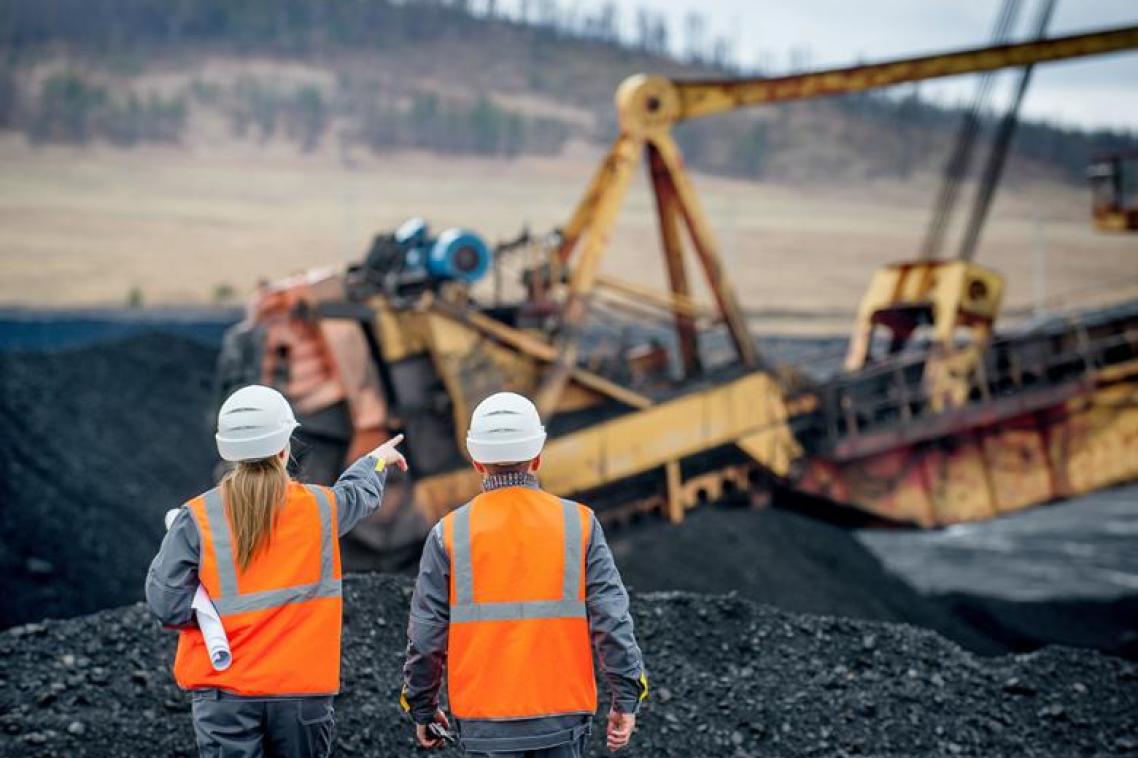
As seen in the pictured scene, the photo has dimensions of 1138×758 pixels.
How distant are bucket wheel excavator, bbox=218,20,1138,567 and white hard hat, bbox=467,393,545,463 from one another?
4.77 meters

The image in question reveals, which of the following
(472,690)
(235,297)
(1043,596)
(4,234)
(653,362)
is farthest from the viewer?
(4,234)

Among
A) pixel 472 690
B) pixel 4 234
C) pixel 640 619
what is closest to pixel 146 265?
pixel 4 234

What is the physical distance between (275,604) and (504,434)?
0.68 metres

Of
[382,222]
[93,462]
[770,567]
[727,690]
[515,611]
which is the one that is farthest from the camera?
[382,222]

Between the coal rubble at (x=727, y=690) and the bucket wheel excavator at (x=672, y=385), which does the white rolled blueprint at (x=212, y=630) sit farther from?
the bucket wheel excavator at (x=672, y=385)

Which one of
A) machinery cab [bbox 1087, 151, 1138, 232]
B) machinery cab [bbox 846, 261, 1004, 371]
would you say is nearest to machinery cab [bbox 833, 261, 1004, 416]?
machinery cab [bbox 846, 261, 1004, 371]

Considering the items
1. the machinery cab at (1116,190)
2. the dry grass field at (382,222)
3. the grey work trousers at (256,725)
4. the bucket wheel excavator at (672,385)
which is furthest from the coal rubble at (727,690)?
the dry grass field at (382,222)

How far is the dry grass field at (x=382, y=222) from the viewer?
30.3 m

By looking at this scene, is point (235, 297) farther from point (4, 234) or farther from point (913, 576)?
point (913, 576)

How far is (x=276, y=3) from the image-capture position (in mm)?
56594

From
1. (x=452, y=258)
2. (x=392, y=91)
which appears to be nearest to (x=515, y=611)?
(x=452, y=258)

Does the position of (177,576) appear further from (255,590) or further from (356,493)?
(356,493)

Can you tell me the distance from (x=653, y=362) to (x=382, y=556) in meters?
3.06

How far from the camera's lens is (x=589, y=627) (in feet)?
9.43
